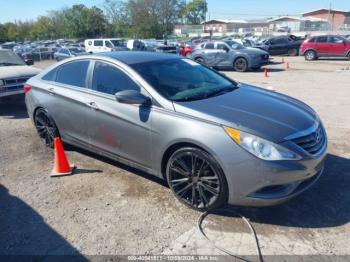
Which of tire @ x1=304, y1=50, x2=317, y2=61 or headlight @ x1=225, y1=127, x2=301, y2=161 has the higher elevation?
tire @ x1=304, y1=50, x2=317, y2=61

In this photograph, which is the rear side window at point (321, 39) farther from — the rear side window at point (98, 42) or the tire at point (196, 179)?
the tire at point (196, 179)

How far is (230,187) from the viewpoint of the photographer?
10.9 feet

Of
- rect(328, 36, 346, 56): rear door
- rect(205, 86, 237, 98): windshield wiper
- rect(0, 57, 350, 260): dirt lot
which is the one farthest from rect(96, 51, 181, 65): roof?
rect(328, 36, 346, 56): rear door

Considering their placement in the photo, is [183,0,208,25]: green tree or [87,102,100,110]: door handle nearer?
[87,102,100,110]: door handle

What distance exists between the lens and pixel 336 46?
21.8 meters

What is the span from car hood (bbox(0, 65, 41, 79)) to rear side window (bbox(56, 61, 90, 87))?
379 centimetres

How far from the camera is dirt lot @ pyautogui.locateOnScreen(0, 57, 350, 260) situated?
3.13 meters

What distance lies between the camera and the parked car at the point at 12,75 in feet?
26.7

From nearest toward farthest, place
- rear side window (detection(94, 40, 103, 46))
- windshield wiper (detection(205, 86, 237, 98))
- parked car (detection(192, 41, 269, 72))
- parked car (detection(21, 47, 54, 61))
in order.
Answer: windshield wiper (detection(205, 86, 237, 98)) < parked car (detection(192, 41, 269, 72)) < rear side window (detection(94, 40, 103, 46)) < parked car (detection(21, 47, 54, 61))

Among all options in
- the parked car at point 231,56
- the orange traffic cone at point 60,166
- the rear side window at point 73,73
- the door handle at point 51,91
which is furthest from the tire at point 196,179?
the parked car at point 231,56

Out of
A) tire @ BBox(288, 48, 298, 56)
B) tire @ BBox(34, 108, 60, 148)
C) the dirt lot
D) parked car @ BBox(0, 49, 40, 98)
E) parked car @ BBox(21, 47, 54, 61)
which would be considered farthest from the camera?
parked car @ BBox(21, 47, 54, 61)

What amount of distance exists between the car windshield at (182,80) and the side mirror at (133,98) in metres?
0.21

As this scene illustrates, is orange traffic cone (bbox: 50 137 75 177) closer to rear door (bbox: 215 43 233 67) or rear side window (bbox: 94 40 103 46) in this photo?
rear door (bbox: 215 43 233 67)

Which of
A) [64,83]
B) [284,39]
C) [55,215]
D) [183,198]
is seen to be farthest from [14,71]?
[284,39]
